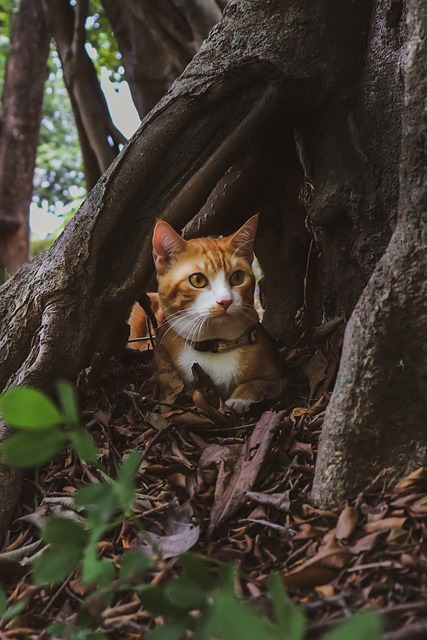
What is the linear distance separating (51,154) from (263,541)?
956 cm

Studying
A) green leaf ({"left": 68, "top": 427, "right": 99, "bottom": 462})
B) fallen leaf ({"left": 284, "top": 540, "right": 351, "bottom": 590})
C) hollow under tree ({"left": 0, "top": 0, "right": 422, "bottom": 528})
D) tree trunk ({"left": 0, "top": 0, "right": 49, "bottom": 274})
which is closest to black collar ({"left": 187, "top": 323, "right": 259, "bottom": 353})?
hollow under tree ({"left": 0, "top": 0, "right": 422, "bottom": 528})

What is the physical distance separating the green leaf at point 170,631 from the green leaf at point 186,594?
1.3 inches

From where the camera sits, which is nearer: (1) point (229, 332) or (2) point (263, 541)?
(2) point (263, 541)

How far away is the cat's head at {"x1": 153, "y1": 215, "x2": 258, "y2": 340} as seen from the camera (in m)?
2.65

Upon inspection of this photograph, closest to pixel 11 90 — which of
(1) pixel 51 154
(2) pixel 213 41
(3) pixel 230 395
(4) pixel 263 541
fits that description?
(1) pixel 51 154

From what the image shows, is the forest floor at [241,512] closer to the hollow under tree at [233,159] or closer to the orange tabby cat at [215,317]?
the orange tabby cat at [215,317]

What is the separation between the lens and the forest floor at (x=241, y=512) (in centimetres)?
139

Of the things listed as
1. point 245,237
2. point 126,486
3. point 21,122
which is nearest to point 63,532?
point 126,486

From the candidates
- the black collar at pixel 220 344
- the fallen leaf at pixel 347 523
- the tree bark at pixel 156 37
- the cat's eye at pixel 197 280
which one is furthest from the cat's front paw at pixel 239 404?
the tree bark at pixel 156 37

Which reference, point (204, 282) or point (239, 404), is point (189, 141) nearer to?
point (204, 282)

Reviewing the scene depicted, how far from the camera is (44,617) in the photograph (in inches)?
63.3

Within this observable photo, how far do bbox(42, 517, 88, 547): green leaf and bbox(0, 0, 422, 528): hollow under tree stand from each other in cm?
121

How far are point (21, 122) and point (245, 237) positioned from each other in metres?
5.62

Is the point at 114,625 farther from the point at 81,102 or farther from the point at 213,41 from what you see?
the point at 81,102
